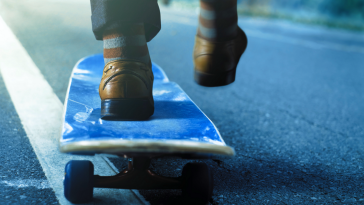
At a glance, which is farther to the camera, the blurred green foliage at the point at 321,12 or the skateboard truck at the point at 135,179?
the blurred green foliage at the point at 321,12

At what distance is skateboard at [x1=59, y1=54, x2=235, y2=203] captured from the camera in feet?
3.39

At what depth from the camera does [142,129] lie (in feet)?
4.18

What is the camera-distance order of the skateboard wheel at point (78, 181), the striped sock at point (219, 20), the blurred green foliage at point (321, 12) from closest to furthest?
the skateboard wheel at point (78, 181), the striped sock at point (219, 20), the blurred green foliage at point (321, 12)

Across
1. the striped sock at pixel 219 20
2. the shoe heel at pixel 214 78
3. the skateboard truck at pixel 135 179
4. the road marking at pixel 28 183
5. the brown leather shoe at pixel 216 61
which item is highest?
the striped sock at pixel 219 20

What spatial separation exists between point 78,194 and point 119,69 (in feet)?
1.48

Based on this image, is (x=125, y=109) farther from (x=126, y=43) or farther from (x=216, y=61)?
(x=216, y=61)

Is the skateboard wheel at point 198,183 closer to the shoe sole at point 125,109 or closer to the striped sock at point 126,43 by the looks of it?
the shoe sole at point 125,109

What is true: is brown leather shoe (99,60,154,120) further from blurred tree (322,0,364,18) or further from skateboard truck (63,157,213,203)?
blurred tree (322,0,364,18)

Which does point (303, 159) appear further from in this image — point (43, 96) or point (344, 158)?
point (43, 96)

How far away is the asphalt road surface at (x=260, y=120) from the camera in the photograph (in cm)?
142

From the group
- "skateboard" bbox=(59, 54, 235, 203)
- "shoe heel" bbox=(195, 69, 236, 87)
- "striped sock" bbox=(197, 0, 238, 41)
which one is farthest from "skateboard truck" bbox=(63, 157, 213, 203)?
"striped sock" bbox=(197, 0, 238, 41)

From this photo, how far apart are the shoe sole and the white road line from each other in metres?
0.27

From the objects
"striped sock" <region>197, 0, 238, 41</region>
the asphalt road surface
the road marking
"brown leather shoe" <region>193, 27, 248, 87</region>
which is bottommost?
the asphalt road surface

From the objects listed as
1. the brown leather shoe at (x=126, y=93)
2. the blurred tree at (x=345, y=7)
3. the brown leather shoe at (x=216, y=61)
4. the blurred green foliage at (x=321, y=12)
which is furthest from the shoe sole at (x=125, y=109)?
the blurred tree at (x=345, y=7)
